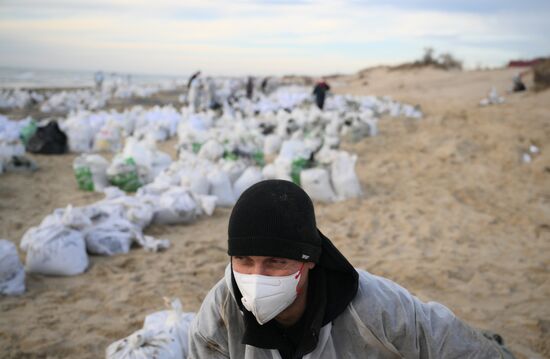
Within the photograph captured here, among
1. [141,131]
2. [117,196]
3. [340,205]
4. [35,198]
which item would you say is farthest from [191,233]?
[141,131]

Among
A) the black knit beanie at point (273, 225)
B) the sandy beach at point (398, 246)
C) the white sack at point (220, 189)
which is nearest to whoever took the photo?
Result: the black knit beanie at point (273, 225)

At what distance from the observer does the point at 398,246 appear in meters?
3.97

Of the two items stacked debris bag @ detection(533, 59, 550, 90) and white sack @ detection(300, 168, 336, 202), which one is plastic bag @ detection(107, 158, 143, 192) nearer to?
white sack @ detection(300, 168, 336, 202)

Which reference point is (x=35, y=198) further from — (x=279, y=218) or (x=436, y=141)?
(x=436, y=141)

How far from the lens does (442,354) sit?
132 cm

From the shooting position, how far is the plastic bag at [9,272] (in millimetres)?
2879

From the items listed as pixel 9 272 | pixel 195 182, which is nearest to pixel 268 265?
pixel 9 272

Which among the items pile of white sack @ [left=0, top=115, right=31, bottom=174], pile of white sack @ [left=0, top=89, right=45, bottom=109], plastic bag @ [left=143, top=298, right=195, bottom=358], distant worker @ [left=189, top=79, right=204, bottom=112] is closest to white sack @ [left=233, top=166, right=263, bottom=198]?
plastic bag @ [left=143, top=298, right=195, bottom=358]

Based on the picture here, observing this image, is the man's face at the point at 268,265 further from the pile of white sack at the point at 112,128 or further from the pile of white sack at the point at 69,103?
the pile of white sack at the point at 69,103

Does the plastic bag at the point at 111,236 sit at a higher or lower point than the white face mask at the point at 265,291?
lower

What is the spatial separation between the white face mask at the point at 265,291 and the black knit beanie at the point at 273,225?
8 centimetres

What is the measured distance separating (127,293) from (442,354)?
2.28 m

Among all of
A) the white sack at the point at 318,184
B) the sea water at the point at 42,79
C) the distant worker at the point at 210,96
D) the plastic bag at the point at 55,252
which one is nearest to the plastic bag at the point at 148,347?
the plastic bag at the point at 55,252

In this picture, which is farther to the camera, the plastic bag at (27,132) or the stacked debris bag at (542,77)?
the stacked debris bag at (542,77)
